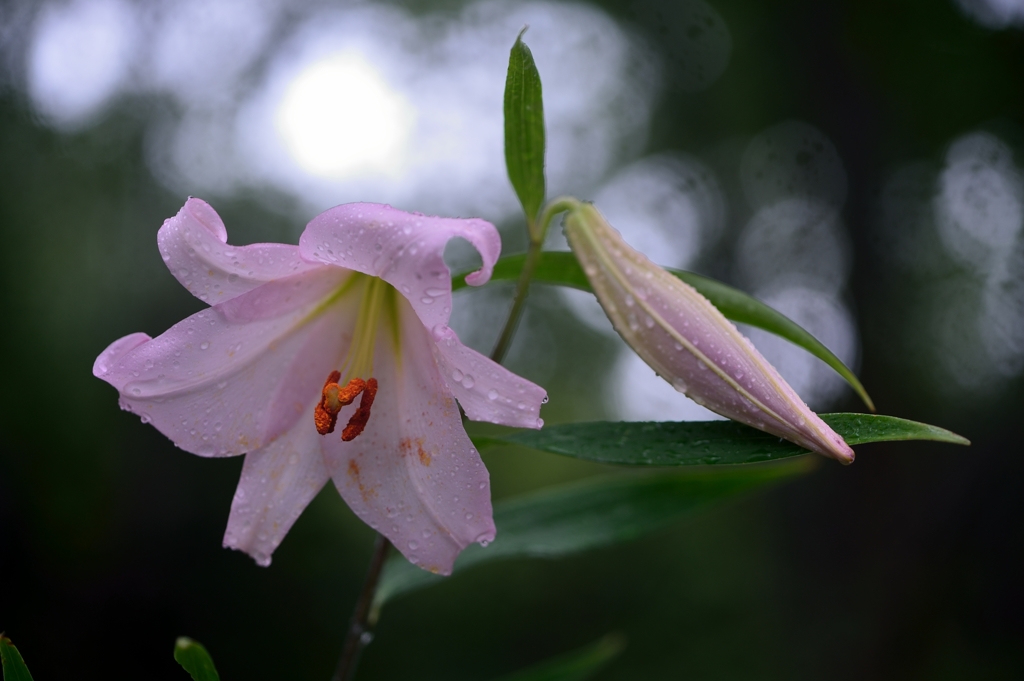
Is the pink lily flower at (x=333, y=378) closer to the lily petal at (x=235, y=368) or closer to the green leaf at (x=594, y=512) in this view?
the lily petal at (x=235, y=368)

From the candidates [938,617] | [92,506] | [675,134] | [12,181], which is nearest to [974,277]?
[938,617]

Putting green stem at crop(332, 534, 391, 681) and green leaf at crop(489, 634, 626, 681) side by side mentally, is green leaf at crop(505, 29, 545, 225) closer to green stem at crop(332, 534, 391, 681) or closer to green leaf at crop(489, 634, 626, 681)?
green stem at crop(332, 534, 391, 681)

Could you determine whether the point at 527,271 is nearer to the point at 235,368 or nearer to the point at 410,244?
the point at 410,244

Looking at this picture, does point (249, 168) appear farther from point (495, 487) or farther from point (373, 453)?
point (373, 453)

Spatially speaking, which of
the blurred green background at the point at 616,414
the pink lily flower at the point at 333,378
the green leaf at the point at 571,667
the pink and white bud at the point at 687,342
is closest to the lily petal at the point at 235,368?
the pink lily flower at the point at 333,378

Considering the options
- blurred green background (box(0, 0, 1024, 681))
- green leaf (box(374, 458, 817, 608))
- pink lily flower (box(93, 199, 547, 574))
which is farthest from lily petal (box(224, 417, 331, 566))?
blurred green background (box(0, 0, 1024, 681))

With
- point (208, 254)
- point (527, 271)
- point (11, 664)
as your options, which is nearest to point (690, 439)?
point (527, 271)
